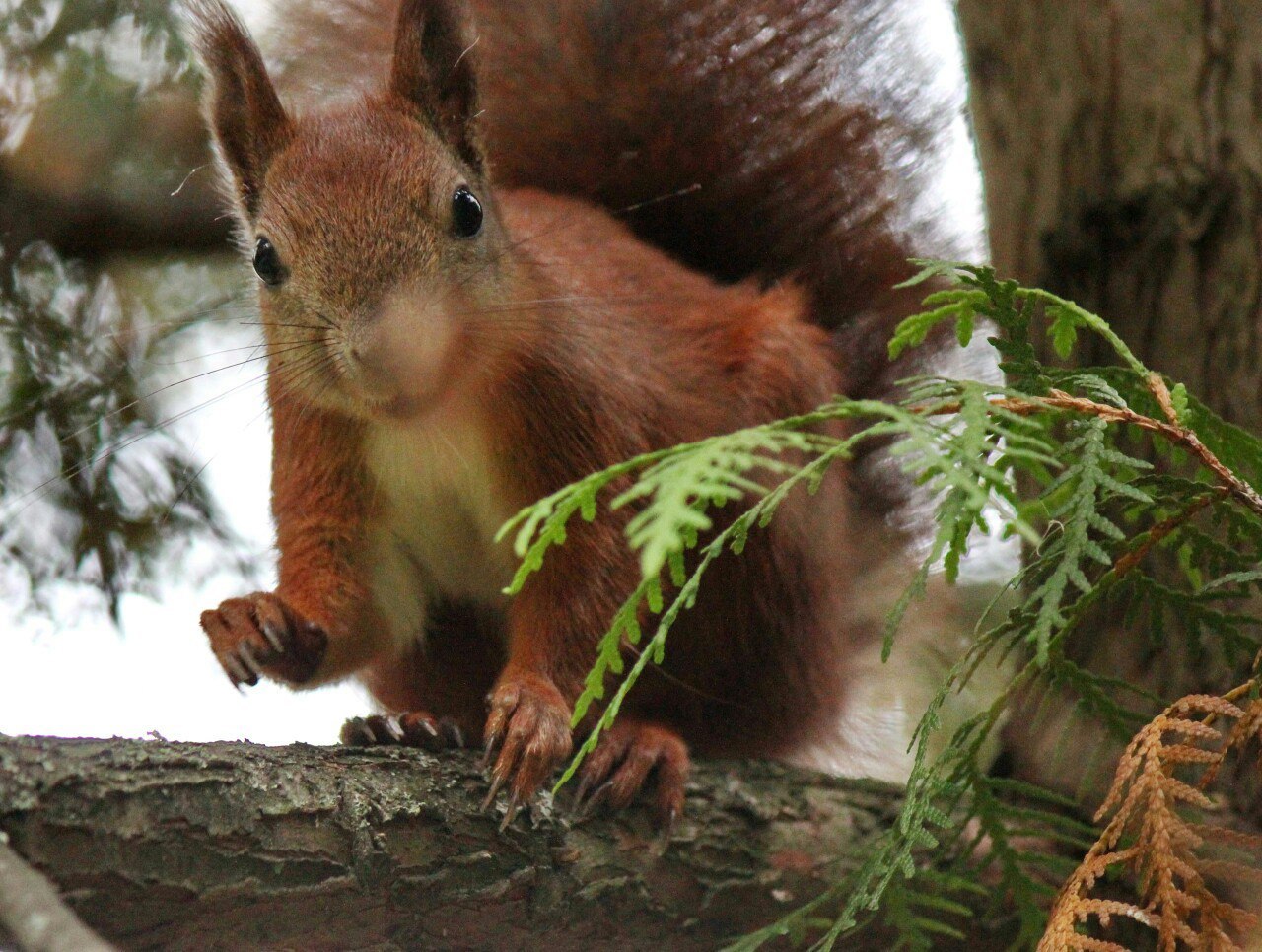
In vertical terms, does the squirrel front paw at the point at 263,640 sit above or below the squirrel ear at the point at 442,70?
below

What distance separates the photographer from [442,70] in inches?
68.7

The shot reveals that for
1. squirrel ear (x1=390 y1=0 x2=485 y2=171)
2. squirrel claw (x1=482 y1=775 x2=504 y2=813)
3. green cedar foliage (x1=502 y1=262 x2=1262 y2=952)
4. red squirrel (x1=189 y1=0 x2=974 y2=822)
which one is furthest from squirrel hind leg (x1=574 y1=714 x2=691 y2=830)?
squirrel ear (x1=390 y1=0 x2=485 y2=171)

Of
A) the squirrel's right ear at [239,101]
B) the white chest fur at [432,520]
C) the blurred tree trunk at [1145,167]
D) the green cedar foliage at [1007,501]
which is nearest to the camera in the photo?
the green cedar foliage at [1007,501]

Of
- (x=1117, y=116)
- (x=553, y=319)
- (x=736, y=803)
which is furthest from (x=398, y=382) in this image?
(x=1117, y=116)

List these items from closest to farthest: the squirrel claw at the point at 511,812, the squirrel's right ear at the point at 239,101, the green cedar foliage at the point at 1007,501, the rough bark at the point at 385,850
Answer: the green cedar foliage at the point at 1007,501 → the rough bark at the point at 385,850 → the squirrel claw at the point at 511,812 → the squirrel's right ear at the point at 239,101

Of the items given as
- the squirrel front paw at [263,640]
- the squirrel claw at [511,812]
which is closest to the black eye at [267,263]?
the squirrel front paw at [263,640]

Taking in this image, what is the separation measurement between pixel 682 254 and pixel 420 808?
4.06 ft

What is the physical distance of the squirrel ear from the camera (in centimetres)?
171

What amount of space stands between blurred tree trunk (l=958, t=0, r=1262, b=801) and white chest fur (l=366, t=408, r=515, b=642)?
730 millimetres

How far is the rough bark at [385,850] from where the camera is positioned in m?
1.11

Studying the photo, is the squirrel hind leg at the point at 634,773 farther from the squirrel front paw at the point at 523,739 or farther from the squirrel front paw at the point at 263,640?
the squirrel front paw at the point at 263,640

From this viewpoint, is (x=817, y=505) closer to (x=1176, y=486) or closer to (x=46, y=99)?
(x=1176, y=486)

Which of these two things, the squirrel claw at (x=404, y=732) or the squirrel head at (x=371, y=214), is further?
the squirrel claw at (x=404, y=732)

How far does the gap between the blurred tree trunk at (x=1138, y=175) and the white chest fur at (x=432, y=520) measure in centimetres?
73
